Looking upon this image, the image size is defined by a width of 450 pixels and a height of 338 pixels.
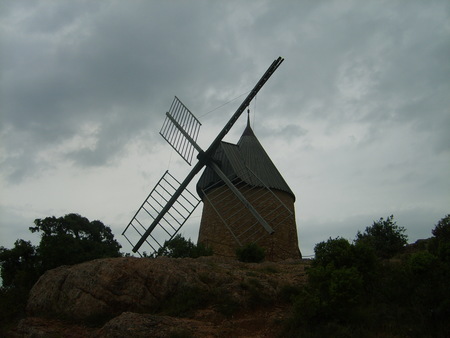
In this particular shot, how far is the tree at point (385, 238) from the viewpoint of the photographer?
1475 cm

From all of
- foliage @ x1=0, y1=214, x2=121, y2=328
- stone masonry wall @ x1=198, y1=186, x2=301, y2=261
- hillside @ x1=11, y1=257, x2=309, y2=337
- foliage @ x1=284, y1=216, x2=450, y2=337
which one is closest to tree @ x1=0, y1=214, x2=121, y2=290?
foliage @ x1=0, y1=214, x2=121, y2=328

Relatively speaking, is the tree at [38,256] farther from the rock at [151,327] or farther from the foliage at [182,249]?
the rock at [151,327]

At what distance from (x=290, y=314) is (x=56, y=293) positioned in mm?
5593

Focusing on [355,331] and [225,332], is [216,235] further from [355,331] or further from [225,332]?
[355,331]

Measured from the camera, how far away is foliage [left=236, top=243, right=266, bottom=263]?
14242mm

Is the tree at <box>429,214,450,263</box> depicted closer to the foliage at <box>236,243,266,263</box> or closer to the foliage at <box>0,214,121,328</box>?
the foliage at <box>236,243,266,263</box>

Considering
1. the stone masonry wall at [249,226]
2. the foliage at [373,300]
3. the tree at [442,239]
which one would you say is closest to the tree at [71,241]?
the stone masonry wall at [249,226]

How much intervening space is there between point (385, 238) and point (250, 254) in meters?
5.12

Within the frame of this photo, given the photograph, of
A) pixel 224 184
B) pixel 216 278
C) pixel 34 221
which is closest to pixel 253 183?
pixel 224 184

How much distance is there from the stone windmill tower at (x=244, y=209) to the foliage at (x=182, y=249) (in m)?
1.36

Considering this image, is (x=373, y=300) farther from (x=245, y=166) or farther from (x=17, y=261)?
(x=17, y=261)

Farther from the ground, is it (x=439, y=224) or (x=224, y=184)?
(x=224, y=184)

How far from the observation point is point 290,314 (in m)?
8.78

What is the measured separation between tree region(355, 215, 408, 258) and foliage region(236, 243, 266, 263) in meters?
3.44
